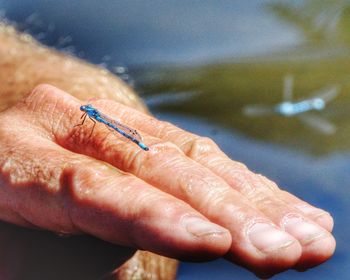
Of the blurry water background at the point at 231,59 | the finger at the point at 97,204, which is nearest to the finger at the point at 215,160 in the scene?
the finger at the point at 97,204

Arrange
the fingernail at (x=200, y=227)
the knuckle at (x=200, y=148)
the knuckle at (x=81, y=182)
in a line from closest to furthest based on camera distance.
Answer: the fingernail at (x=200, y=227), the knuckle at (x=81, y=182), the knuckle at (x=200, y=148)

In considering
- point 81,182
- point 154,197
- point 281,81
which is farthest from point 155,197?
point 281,81

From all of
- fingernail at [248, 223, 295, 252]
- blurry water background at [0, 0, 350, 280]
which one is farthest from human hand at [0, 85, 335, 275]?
blurry water background at [0, 0, 350, 280]

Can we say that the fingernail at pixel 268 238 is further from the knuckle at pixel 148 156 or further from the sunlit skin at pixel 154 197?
the knuckle at pixel 148 156

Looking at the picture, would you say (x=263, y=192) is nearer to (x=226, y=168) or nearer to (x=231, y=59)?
(x=226, y=168)

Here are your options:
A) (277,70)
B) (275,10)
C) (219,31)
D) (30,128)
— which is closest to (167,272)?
(30,128)
